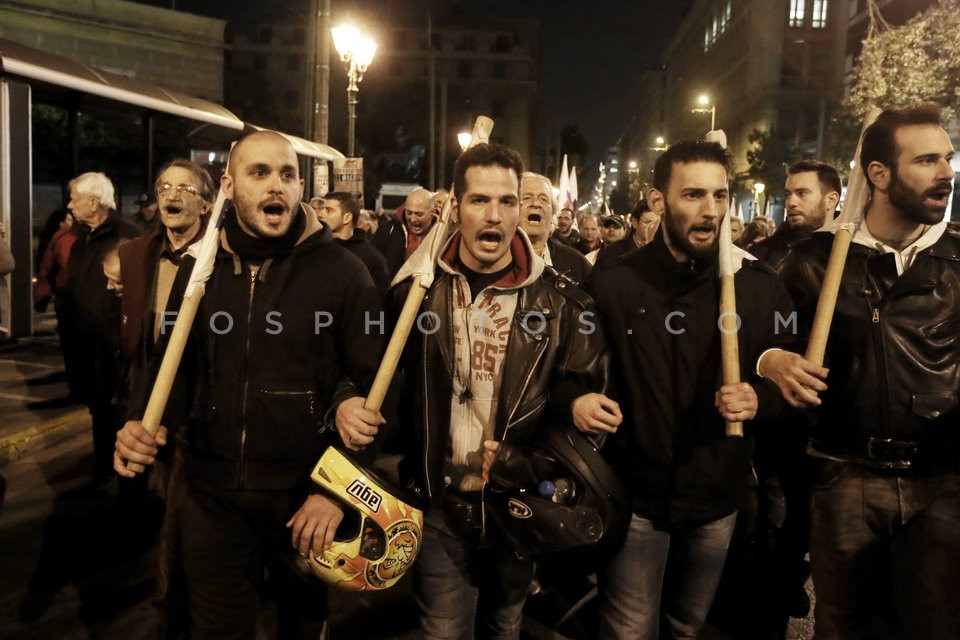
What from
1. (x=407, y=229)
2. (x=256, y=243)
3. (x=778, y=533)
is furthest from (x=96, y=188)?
(x=778, y=533)

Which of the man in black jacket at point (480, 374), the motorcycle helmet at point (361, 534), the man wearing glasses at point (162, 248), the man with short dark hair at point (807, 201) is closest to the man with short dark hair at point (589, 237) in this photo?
the man with short dark hair at point (807, 201)

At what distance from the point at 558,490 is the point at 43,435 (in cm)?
623

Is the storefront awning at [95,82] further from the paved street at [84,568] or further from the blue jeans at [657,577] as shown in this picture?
the blue jeans at [657,577]

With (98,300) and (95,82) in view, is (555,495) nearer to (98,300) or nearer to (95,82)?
(98,300)

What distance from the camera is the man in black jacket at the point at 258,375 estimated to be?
2865mm

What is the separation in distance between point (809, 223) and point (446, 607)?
3941 mm

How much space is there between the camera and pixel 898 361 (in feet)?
9.37

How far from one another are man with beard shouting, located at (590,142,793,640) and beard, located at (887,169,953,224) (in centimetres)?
53

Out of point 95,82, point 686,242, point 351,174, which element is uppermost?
point 95,82

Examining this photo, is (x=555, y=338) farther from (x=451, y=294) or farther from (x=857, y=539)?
(x=857, y=539)

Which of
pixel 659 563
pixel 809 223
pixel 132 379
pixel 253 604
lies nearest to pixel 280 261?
pixel 253 604

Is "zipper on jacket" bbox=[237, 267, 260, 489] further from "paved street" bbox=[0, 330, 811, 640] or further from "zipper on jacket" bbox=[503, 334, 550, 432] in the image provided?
"paved street" bbox=[0, 330, 811, 640]

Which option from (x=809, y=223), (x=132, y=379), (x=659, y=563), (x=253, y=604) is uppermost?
(x=809, y=223)

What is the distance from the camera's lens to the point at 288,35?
7906 centimetres
